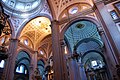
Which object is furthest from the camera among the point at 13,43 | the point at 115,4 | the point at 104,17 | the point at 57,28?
the point at 13,43

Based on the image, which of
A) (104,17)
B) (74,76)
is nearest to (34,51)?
(74,76)

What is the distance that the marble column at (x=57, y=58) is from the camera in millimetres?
8680

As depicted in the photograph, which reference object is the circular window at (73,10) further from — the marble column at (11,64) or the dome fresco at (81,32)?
the marble column at (11,64)

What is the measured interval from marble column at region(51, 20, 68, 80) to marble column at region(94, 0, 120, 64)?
3.74 metres

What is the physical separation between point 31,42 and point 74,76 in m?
7.28

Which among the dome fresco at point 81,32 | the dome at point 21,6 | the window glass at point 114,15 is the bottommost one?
the window glass at point 114,15

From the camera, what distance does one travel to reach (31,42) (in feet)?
54.9

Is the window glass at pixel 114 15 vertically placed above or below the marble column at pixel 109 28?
above

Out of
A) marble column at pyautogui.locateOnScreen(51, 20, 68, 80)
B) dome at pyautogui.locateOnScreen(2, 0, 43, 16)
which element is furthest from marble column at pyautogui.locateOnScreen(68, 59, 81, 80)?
dome at pyautogui.locateOnScreen(2, 0, 43, 16)

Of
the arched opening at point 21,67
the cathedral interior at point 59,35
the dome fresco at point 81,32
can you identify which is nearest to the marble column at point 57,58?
the cathedral interior at point 59,35

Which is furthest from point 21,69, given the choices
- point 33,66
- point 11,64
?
point 11,64

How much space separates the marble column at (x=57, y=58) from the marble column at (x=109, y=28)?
147 inches

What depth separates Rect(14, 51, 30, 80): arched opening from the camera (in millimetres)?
20422

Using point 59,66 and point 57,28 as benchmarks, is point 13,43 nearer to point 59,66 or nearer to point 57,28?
point 57,28
